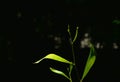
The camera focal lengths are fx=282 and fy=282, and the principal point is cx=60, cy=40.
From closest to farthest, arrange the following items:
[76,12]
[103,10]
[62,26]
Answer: [103,10] → [76,12] → [62,26]

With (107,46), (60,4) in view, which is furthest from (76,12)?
(107,46)

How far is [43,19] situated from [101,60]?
0.95 meters

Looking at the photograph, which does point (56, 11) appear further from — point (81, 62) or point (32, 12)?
point (81, 62)

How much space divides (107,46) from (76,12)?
2.66ft

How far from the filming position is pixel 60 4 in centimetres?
298

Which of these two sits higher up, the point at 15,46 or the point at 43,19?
the point at 43,19

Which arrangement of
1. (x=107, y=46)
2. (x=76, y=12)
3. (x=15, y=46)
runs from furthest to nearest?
(x=15, y=46) → (x=76, y=12) → (x=107, y=46)

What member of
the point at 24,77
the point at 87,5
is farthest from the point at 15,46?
the point at 87,5

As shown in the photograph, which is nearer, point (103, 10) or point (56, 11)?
point (103, 10)

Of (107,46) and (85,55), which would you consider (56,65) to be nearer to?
(85,55)

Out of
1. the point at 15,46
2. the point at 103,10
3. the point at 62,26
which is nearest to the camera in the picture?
the point at 103,10

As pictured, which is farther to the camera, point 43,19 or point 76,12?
point 43,19

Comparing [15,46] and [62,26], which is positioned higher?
[62,26]

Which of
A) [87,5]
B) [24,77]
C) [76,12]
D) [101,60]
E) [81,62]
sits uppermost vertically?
[87,5]
